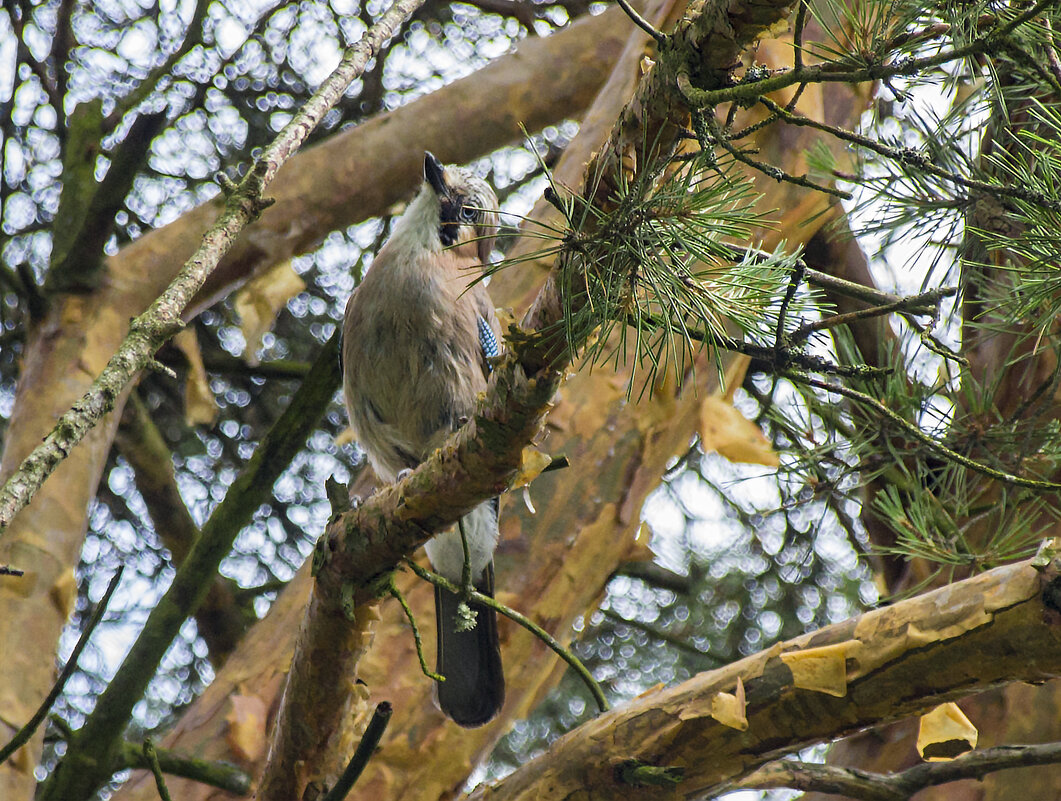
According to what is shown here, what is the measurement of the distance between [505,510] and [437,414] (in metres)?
0.34

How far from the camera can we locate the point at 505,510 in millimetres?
2842

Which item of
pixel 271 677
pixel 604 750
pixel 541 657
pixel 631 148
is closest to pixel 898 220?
pixel 631 148

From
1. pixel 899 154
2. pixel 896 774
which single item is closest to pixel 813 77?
pixel 899 154

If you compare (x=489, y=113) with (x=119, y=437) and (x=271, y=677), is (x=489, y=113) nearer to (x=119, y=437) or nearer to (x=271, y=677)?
(x=119, y=437)

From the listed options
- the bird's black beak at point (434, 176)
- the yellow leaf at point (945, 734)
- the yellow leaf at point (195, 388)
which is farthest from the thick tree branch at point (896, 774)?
the yellow leaf at point (195, 388)

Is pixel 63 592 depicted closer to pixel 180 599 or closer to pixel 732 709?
pixel 180 599

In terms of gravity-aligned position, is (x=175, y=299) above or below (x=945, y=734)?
above

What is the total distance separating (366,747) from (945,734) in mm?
1107

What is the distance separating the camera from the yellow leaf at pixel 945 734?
1.91 metres

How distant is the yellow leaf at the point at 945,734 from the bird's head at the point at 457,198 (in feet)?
5.60

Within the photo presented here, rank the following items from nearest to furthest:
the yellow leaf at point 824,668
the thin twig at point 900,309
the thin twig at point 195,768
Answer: the thin twig at point 900,309, the yellow leaf at point 824,668, the thin twig at point 195,768

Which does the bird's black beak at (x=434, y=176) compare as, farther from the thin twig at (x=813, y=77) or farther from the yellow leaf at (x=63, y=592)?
the thin twig at (x=813, y=77)

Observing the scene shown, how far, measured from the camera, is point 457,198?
3059 millimetres

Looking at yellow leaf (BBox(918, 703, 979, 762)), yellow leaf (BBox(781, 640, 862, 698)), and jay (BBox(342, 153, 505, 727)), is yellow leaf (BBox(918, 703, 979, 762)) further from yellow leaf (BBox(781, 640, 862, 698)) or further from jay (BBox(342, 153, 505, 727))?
jay (BBox(342, 153, 505, 727))
